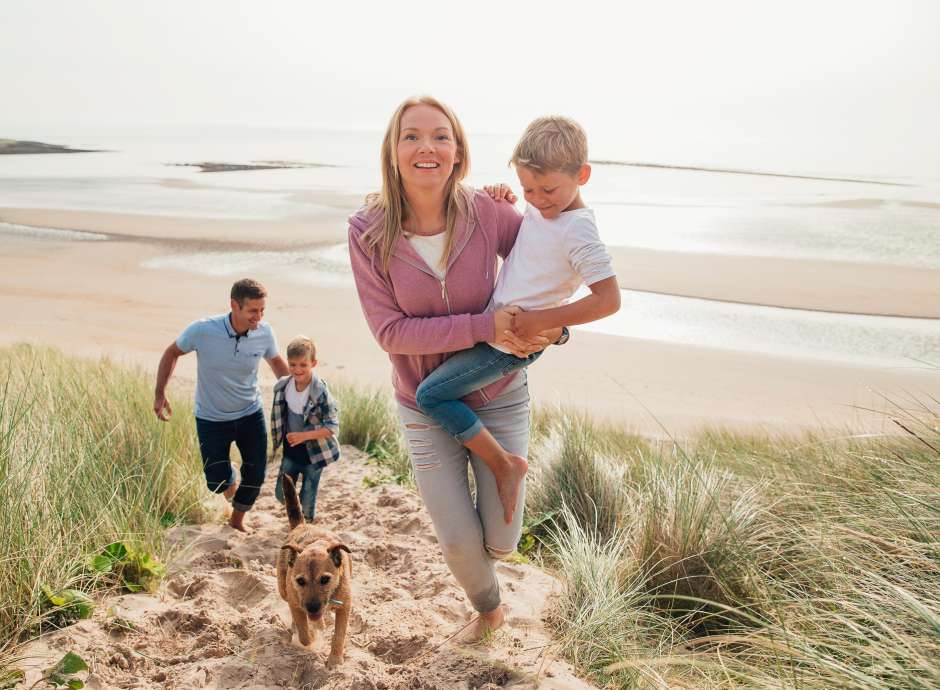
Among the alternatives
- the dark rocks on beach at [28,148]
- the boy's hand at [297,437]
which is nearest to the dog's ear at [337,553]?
the boy's hand at [297,437]

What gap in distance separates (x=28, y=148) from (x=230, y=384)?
80.5 metres

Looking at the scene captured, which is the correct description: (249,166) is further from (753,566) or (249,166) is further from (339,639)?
(753,566)

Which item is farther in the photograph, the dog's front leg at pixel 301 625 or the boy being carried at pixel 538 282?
the dog's front leg at pixel 301 625

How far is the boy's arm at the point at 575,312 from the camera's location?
3320 mm

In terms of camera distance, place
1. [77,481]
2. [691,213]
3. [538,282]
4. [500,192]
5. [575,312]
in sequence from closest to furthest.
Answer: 1. [575,312]
2. [538,282]
3. [500,192]
4. [77,481]
5. [691,213]

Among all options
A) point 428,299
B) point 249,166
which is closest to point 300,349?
point 428,299

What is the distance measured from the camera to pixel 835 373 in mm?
10945

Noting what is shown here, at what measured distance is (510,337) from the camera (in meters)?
3.37

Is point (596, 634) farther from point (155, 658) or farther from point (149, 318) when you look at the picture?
point (149, 318)

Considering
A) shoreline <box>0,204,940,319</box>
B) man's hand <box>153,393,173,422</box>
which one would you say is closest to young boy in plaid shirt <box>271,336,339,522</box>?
man's hand <box>153,393,173,422</box>

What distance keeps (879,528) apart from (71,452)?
4.25 meters

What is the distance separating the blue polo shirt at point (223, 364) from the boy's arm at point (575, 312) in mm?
2386

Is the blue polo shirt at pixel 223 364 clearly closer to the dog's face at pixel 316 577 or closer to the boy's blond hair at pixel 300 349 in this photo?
the boy's blond hair at pixel 300 349

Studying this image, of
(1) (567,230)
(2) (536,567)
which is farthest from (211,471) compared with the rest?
(1) (567,230)
